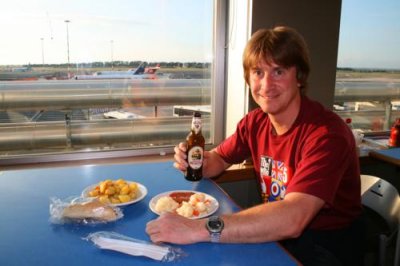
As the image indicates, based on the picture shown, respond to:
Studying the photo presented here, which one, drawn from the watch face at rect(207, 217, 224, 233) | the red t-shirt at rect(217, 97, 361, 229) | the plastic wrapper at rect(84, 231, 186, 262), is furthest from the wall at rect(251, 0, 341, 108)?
the plastic wrapper at rect(84, 231, 186, 262)

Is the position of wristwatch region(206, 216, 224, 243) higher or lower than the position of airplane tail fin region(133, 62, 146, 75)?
lower

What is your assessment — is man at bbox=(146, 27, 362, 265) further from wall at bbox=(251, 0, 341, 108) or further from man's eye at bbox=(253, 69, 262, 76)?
wall at bbox=(251, 0, 341, 108)

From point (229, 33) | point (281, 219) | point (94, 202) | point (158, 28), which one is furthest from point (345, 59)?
point (94, 202)

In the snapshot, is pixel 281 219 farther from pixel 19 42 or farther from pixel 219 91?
pixel 19 42

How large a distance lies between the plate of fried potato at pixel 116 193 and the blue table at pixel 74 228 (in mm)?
28

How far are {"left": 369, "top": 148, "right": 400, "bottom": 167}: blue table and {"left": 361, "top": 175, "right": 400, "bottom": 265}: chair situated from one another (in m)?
0.58

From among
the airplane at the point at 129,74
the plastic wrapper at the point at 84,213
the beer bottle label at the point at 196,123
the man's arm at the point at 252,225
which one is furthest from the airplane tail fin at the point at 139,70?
the man's arm at the point at 252,225

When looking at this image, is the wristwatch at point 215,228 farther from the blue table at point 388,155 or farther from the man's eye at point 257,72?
the blue table at point 388,155

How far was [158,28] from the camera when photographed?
2.31 metres

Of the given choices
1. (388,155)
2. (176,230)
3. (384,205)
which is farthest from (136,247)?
(388,155)

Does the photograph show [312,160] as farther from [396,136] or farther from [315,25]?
[396,136]

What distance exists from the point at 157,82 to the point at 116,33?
0.40 m

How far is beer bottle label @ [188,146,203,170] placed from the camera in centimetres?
151

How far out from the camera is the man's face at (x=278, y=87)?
132 cm
